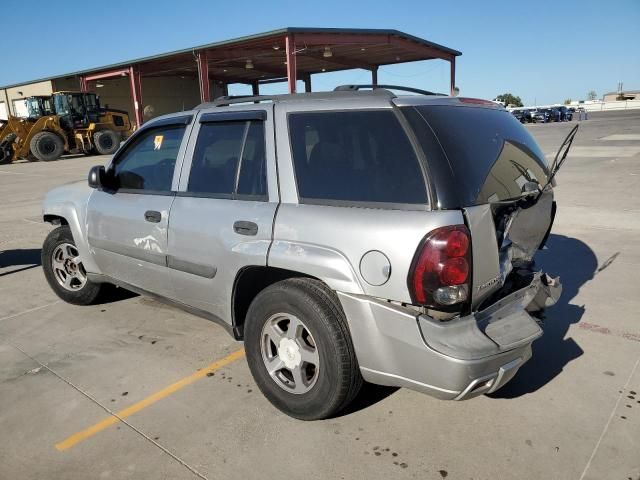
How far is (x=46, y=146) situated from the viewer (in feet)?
75.0

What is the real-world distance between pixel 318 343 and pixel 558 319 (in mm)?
2413

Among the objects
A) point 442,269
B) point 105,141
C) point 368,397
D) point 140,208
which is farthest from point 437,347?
point 105,141

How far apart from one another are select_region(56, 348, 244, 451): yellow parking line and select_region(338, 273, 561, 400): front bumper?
52.8 inches

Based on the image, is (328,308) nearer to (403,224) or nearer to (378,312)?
(378,312)

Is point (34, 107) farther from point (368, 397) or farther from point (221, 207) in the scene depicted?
point (368, 397)

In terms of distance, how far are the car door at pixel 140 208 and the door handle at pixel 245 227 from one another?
0.75 m

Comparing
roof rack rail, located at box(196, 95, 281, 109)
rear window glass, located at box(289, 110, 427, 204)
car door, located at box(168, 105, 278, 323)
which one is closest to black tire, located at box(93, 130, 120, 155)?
roof rack rail, located at box(196, 95, 281, 109)

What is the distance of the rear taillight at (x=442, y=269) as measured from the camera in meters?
2.30

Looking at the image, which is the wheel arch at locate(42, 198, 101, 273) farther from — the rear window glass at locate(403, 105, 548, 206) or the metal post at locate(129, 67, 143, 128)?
the metal post at locate(129, 67, 143, 128)

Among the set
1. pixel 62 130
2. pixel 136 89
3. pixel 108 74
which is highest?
pixel 108 74

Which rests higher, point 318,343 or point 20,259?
point 318,343

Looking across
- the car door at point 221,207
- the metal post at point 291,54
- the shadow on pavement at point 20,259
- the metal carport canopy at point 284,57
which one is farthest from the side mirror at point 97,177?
the metal post at point 291,54

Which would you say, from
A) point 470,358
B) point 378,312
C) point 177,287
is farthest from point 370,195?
point 177,287

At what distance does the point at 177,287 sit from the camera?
11.6 feet
